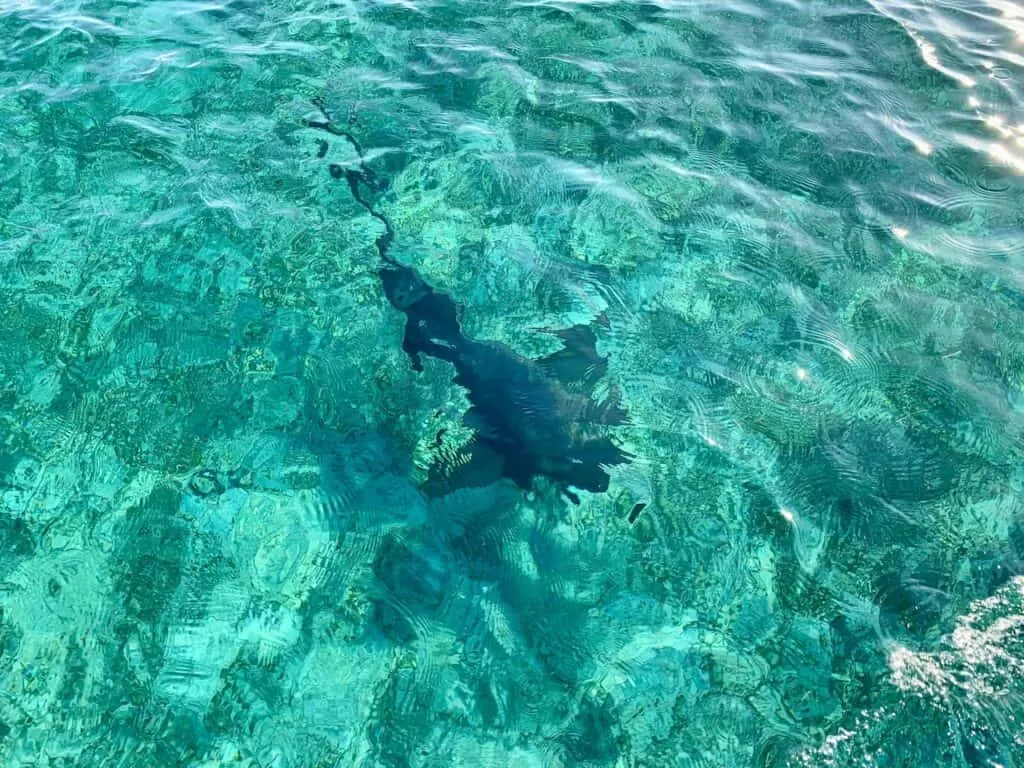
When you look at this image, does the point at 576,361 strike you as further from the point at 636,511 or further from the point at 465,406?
the point at 636,511

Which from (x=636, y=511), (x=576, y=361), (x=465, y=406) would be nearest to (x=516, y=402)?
(x=465, y=406)

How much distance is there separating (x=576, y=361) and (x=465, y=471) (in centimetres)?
127

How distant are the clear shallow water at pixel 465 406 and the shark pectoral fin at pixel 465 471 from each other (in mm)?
101

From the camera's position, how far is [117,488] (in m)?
4.04

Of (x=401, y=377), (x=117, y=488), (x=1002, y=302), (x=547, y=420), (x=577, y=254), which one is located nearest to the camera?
(x=117, y=488)

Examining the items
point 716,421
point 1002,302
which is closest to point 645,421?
point 716,421

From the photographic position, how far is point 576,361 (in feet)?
15.6

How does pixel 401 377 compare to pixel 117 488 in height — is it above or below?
above

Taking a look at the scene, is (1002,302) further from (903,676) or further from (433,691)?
(433,691)

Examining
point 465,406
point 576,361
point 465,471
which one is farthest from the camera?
point 576,361

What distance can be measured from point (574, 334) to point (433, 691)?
109 inches

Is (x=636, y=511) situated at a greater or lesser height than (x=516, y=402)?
lesser

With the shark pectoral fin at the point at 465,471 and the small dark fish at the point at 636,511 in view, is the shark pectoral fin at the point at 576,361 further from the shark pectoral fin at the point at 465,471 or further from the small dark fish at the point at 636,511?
the small dark fish at the point at 636,511

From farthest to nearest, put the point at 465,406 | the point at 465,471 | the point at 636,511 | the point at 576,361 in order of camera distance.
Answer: the point at 576,361 < the point at 465,406 < the point at 465,471 < the point at 636,511
